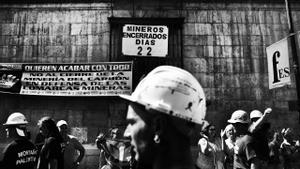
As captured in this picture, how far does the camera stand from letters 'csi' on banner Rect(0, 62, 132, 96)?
11016 mm

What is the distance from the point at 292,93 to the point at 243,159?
7.95m

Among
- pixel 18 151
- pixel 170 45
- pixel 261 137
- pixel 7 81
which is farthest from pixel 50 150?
pixel 170 45

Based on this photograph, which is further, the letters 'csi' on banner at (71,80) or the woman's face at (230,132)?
the letters 'csi' on banner at (71,80)

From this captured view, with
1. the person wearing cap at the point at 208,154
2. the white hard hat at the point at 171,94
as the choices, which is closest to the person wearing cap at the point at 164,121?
the white hard hat at the point at 171,94

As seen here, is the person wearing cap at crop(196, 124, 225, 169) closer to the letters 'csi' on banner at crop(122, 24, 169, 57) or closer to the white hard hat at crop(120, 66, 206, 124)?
the white hard hat at crop(120, 66, 206, 124)

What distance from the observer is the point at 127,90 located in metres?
11.0

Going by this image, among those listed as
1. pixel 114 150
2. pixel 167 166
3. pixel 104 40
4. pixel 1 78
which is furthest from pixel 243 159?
pixel 1 78

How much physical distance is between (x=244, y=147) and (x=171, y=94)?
3617mm

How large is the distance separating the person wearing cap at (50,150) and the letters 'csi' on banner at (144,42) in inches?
271

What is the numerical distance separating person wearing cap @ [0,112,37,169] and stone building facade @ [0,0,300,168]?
6.48 m

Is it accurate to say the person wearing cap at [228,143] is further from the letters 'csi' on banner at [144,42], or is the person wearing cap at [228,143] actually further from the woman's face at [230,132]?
the letters 'csi' on banner at [144,42]

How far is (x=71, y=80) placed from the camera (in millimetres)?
11078

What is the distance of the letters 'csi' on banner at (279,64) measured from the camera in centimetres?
858

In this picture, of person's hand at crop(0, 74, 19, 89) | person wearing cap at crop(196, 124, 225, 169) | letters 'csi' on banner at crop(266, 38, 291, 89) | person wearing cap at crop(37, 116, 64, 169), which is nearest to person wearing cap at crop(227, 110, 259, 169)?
person wearing cap at crop(196, 124, 225, 169)
